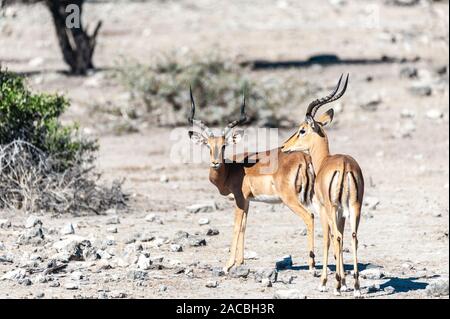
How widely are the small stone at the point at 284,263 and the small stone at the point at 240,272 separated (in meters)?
0.45

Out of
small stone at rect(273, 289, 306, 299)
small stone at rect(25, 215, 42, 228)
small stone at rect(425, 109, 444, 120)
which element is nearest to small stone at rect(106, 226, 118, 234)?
small stone at rect(25, 215, 42, 228)

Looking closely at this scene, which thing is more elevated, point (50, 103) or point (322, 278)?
point (50, 103)

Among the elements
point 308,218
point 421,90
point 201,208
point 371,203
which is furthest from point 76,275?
point 421,90

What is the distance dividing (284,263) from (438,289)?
160cm

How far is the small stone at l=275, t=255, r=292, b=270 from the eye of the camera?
32.9 ft

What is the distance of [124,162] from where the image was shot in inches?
652

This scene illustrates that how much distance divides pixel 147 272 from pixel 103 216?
2.97 metres

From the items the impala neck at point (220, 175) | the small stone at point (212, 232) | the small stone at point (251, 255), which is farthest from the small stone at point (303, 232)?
the impala neck at point (220, 175)

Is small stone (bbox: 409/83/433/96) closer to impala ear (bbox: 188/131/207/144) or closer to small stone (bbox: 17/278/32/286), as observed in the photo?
impala ear (bbox: 188/131/207/144)

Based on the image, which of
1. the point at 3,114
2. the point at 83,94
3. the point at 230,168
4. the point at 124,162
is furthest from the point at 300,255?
the point at 83,94

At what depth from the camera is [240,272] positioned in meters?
9.61

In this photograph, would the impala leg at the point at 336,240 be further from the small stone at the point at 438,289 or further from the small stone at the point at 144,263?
the small stone at the point at 144,263

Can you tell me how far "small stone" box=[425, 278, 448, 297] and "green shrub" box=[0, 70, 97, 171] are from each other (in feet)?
16.7
